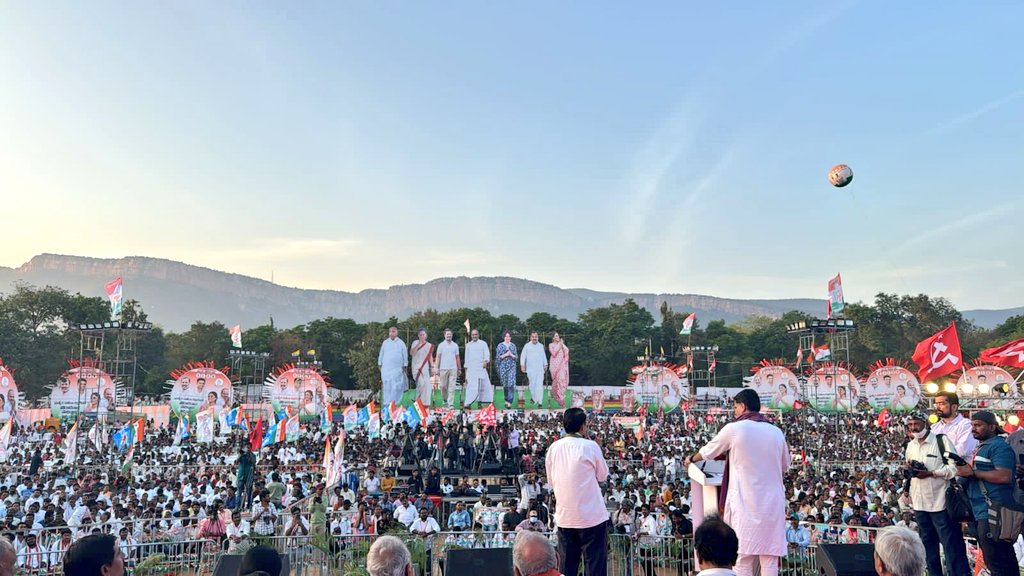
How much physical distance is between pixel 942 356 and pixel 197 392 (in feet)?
91.8

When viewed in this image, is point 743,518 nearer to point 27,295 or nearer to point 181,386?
point 181,386

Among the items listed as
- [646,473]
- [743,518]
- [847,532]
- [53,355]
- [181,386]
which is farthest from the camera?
[53,355]

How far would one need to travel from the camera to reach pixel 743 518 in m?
4.27

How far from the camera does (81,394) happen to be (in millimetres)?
29266

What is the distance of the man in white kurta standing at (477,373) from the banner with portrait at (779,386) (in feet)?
47.3

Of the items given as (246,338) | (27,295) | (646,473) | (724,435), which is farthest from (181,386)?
(246,338)

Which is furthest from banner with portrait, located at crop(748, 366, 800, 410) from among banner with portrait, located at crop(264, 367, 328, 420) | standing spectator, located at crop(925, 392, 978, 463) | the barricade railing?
the barricade railing

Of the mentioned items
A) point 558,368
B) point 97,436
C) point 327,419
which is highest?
point 558,368

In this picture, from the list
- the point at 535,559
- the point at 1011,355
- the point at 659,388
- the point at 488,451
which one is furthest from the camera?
the point at 659,388

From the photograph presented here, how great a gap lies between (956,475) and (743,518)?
7.25ft

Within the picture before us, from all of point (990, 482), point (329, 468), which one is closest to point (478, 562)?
point (990, 482)

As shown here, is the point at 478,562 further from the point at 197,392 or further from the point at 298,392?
the point at 298,392

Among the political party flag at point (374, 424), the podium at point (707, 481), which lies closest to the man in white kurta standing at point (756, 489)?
the podium at point (707, 481)

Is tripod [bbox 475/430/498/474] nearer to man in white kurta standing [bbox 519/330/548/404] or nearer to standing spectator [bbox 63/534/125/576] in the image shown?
man in white kurta standing [bbox 519/330/548/404]
